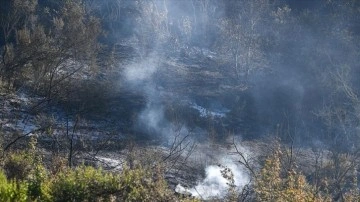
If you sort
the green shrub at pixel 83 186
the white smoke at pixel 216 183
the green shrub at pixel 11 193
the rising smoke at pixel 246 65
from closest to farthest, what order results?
the green shrub at pixel 11 193 → the green shrub at pixel 83 186 → the white smoke at pixel 216 183 → the rising smoke at pixel 246 65

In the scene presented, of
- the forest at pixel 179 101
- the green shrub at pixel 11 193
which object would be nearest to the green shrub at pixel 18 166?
the forest at pixel 179 101

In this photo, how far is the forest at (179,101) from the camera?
9.70m

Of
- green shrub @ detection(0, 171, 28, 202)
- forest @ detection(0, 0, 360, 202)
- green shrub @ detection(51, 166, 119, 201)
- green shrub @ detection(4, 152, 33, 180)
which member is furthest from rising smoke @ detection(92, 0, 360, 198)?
green shrub @ detection(0, 171, 28, 202)

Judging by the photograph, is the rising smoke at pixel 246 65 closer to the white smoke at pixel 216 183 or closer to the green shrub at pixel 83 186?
the white smoke at pixel 216 183

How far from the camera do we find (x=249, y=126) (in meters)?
19.8

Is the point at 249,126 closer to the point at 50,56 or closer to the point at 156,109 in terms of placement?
the point at 156,109

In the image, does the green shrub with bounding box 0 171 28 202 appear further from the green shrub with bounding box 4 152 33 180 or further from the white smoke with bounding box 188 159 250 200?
the white smoke with bounding box 188 159 250 200

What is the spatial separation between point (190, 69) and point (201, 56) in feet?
8.50

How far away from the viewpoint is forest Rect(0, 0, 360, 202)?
9695 millimetres

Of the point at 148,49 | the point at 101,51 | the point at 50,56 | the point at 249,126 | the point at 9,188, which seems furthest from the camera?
the point at 148,49

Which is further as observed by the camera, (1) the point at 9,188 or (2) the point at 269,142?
(2) the point at 269,142

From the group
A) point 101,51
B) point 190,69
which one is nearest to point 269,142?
point 190,69

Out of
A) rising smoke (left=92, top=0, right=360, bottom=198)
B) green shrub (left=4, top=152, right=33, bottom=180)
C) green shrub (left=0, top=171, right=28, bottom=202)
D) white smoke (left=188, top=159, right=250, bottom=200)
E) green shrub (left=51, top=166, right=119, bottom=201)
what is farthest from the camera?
rising smoke (left=92, top=0, right=360, bottom=198)

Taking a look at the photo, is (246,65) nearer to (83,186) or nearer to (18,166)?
(18,166)
